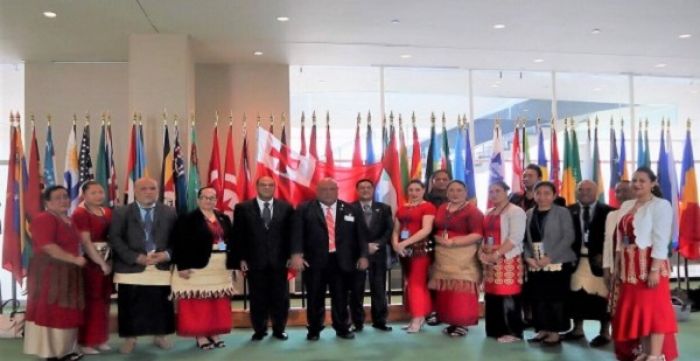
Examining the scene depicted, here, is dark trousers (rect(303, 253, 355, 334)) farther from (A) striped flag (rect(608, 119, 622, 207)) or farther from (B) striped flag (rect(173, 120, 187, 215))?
(A) striped flag (rect(608, 119, 622, 207))

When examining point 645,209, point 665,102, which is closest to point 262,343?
point 645,209

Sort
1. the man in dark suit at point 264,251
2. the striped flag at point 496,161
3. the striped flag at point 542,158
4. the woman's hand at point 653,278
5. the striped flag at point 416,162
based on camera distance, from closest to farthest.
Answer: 1. the woman's hand at point 653,278
2. the man in dark suit at point 264,251
3. the striped flag at point 416,162
4. the striped flag at point 496,161
5. the striped flag at point 542,158

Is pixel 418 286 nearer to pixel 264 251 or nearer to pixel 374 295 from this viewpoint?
pixel 374 295

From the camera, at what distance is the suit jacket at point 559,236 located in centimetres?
428

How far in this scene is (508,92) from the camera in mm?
8320

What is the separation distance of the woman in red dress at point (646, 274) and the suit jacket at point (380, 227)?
1.85 m

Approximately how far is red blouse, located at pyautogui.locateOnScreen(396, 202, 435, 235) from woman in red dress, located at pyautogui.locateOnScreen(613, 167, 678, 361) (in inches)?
61.3

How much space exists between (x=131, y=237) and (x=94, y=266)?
1.21 ft

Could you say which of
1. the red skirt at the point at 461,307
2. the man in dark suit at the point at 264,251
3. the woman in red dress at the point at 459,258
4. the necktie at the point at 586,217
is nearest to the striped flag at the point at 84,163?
the man in dark suit at the point at 264,251

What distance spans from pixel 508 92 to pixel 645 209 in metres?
4.99

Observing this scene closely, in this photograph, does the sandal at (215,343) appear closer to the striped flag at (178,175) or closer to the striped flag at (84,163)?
the striped flag at (178,175)

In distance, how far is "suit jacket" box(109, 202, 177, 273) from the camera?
4.14m

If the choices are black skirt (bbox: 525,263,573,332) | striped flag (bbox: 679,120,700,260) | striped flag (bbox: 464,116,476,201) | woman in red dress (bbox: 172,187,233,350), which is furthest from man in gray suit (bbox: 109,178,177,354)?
striped flag (bbox: 679,120,700,260)

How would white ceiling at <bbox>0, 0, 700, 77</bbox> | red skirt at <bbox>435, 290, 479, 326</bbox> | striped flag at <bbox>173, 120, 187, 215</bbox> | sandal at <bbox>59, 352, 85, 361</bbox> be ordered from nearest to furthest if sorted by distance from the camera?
sandal at <bbox>59, 352, 85, 361</bbox>
red skirt at <bbox>435, 290, 479, 326</bbox>
white ceiling at <bbox>0, 0, 700, 77</bbox>
striped flag at <bbox>173, 120, 187, 215</bbox>
